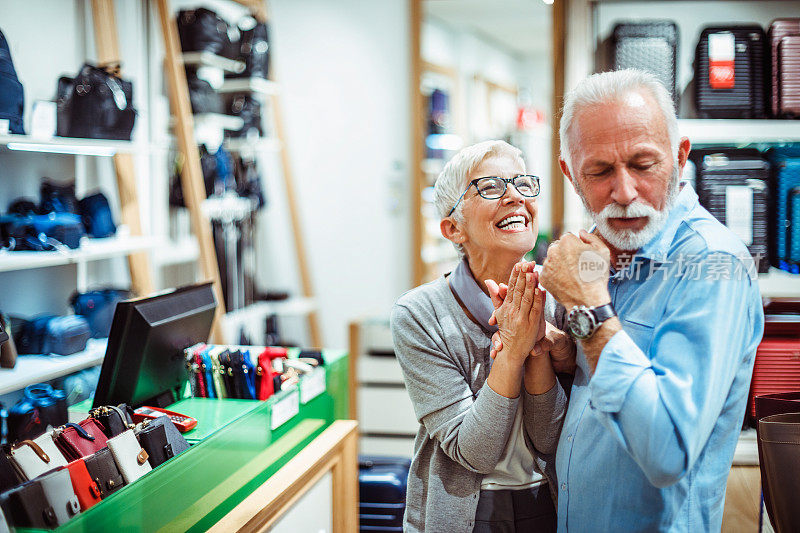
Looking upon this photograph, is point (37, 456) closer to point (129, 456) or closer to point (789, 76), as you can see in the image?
point (129, 456)

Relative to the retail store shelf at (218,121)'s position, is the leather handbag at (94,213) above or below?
below

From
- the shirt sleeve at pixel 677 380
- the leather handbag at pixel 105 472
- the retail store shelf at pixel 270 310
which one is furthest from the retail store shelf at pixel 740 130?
the retail store shelf at pixel 270 310

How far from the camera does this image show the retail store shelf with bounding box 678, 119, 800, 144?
2199 mm

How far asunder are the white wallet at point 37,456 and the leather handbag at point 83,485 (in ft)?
0.27

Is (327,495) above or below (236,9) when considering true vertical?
below

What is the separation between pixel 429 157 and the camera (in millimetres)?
4863

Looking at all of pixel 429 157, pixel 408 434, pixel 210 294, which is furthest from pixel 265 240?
pixel 210 294

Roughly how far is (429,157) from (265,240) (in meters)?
1.40

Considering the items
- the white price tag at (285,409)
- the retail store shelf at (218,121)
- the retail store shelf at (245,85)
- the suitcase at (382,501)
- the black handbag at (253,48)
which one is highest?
the black handbag at (253,48)

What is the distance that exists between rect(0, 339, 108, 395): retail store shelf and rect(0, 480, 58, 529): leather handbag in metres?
1.29

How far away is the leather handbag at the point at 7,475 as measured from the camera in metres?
1.39

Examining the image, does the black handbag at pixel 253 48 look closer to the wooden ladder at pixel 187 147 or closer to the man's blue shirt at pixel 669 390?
the wooden ladder at pixel 187 147

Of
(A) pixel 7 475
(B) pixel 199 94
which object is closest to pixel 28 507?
(A) pixel 7 475

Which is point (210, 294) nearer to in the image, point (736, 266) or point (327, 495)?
point (327, 495)
